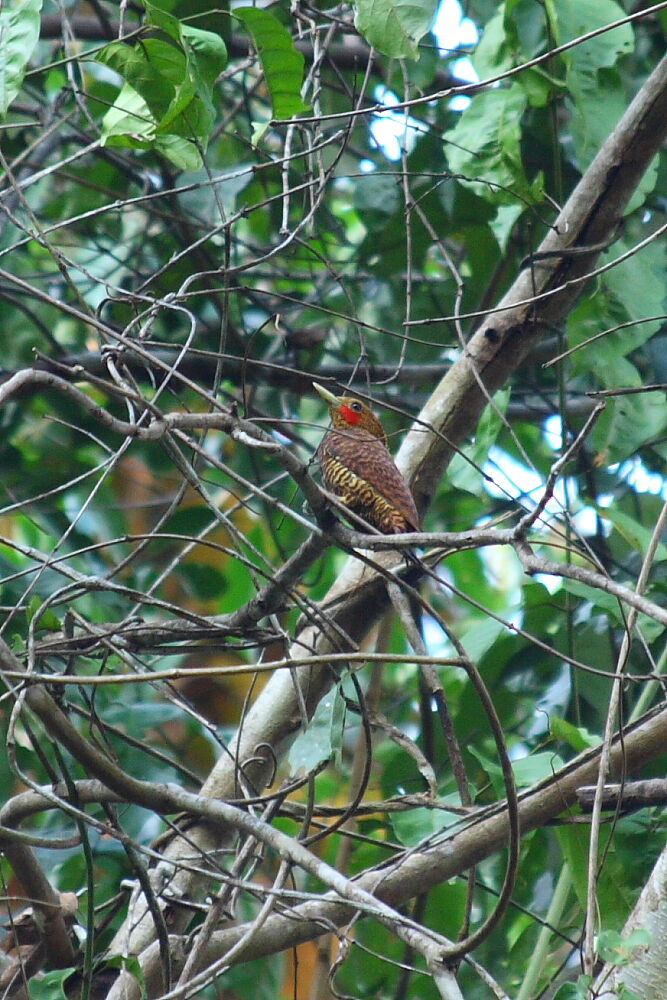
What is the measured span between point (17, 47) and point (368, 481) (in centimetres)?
137

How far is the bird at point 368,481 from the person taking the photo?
2914mm

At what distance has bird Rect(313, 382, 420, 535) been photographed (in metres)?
2.91

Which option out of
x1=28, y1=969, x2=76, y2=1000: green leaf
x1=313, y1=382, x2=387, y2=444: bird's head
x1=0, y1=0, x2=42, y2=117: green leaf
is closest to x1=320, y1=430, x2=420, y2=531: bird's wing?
x1=313, y1=382, x2=387, y2=444: bird's head

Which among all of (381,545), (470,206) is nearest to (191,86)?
(381,545)

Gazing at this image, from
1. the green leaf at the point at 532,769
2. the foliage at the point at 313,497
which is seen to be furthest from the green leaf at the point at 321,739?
the green leaf at the point at 532,769

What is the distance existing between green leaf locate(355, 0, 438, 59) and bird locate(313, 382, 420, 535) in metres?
0.81

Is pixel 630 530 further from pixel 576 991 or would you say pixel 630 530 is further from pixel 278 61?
pixel 278 61

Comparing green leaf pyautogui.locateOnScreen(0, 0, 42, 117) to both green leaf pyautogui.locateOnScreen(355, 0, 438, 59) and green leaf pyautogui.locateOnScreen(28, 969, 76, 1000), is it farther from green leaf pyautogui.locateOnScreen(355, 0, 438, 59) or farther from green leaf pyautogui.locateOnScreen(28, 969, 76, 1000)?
green leaf pyautogui.locateOnScreen(28, 969, 76, 1000)

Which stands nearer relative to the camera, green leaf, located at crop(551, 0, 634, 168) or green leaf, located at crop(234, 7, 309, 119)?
green leaf, located at crop(234, 7, 309, 119)

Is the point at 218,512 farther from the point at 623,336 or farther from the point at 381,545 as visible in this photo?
the point at 623,336

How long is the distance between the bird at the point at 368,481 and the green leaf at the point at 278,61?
26.5 inches

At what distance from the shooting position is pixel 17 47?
6.84ft

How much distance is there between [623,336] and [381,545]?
4.07 feet

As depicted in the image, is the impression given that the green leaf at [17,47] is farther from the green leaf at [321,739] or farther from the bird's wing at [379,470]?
the green leaf at [321,739]
